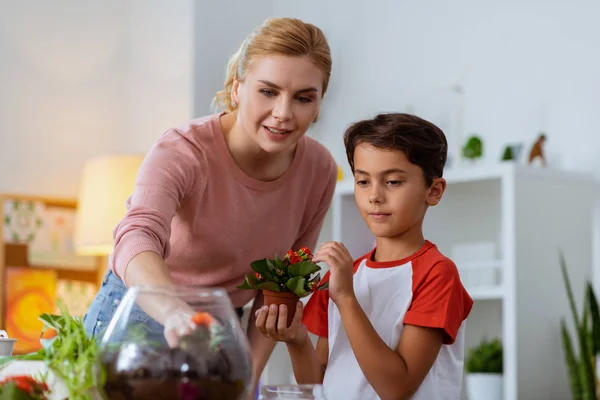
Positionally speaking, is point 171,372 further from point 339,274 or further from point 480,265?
point 480,265

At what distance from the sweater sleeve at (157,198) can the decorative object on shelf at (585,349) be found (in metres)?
1.54

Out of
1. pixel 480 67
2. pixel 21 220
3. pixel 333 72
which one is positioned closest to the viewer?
pixel 480 67

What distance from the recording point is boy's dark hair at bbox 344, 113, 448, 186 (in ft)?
4.79

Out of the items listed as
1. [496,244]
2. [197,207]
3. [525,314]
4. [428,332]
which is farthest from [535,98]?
[428,332]

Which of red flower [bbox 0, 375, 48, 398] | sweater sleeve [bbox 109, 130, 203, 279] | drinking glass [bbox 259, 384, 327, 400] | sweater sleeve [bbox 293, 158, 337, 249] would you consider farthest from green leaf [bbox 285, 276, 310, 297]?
sweater sleeve [bbox 293, 158, 337, 249]

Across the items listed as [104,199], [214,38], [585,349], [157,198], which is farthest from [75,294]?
[157,198]

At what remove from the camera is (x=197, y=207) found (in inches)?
69.2

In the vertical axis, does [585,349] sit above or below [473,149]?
below

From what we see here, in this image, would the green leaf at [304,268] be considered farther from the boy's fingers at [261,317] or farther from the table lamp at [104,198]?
A: the table lamp at [104,198]

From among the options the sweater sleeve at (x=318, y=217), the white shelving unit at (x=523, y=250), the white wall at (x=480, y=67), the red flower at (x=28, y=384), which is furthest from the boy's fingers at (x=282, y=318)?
the white wall at (x=480, y=67)

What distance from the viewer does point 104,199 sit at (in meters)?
3.61

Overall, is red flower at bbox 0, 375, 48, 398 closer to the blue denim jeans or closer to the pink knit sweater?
the pink knit sweater

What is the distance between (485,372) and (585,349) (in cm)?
34

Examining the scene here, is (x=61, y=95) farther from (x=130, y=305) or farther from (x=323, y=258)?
(x=130, y=305)
